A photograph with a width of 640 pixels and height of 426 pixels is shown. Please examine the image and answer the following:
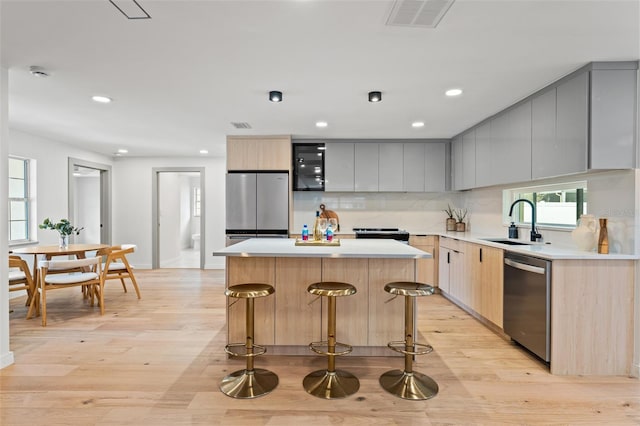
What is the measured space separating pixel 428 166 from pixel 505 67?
2.72m

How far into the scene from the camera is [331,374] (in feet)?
7.81

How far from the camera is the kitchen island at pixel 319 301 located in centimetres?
280

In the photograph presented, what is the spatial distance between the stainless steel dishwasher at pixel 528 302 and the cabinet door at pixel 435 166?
232 cm

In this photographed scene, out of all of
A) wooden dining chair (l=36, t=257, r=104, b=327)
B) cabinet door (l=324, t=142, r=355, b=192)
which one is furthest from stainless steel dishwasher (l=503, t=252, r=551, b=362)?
wooden dining chair (l=36, t=257, r=104, b=327)

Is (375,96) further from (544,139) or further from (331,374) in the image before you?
(331,374)

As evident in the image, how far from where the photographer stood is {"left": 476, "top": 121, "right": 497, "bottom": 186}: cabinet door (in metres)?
3.99

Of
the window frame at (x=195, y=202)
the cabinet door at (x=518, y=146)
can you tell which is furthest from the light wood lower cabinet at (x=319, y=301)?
the window frame at (x=195, y=202)

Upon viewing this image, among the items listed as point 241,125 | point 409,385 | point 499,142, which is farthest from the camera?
point 241,125

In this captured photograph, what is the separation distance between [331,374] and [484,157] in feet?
10.5

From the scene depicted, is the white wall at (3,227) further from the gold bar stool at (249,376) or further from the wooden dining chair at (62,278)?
the gold bar stool at (249,376)

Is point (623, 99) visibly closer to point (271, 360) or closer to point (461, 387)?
point (461, 387)

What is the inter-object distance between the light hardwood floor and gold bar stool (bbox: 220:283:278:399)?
0.24 ft

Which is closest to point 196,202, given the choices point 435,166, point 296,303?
point 435,166

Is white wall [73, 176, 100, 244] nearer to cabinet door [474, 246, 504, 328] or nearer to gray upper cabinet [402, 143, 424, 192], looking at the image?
gray upper cabinet [402, 143, 424, 192]
